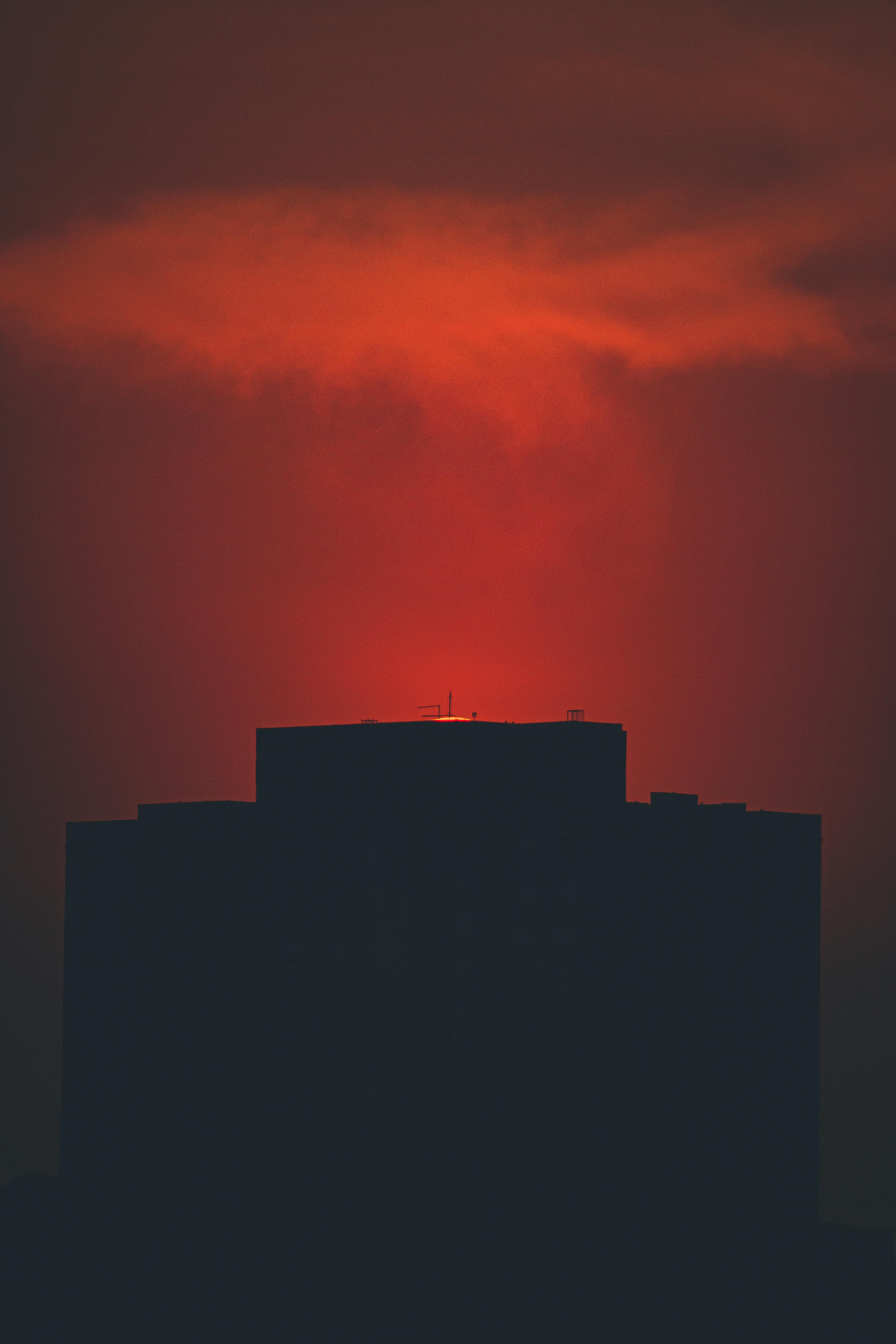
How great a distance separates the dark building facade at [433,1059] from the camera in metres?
74.8

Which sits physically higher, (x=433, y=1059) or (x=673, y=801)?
(x=673, y=801)

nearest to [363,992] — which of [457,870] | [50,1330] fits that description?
[457,870]

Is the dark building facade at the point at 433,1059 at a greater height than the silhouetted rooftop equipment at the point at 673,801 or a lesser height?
lesser

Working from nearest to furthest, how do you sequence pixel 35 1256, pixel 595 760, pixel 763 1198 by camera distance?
pixel 595 760
pixel 763 1198
pixel 35 1256

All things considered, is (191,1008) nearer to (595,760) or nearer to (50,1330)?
(595,760)

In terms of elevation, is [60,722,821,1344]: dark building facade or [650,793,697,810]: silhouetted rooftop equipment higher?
[650,793,697,810]: silhouetted rooftop equipment

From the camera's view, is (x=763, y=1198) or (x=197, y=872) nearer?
(x=197, y=872)

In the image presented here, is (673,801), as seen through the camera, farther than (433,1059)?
Yes

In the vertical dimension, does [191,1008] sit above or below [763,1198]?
above

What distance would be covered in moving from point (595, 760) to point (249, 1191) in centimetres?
2903

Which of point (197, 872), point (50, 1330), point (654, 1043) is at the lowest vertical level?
point (50, 1330)

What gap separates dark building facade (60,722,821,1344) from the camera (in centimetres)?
7481

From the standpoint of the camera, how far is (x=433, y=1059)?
249 feet

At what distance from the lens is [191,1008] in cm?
8175
